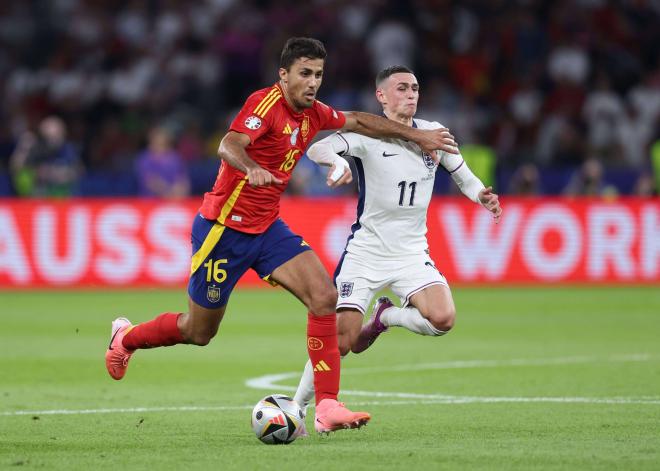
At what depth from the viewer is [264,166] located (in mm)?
7910

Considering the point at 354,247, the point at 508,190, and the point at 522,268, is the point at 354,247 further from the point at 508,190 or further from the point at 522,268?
the point at 508,190

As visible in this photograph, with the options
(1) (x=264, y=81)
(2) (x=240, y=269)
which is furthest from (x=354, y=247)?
(1) (x=264, y=81)

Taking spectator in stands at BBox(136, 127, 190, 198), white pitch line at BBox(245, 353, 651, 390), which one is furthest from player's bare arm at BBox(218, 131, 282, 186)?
spectator in stands at BBox(136, 127, 190, 198)

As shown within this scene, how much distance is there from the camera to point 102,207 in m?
19.5

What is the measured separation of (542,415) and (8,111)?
1787 centimetres

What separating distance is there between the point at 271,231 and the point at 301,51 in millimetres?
1095

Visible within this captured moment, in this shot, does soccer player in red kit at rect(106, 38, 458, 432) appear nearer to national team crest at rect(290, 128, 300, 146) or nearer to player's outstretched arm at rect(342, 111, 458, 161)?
national team crest at rect(290, 128, 300, 146)

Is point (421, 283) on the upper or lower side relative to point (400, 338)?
upper

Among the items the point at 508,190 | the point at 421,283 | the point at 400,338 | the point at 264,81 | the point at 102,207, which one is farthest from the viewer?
the point at 264,81

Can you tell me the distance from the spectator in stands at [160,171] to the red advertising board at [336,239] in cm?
177

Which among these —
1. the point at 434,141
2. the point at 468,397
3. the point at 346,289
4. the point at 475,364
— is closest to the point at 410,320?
the point at 346,289

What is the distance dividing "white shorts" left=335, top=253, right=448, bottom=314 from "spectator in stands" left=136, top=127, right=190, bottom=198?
1245 cm

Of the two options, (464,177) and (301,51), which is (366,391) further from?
(301,51)

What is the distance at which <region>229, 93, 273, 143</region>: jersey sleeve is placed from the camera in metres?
7.66
